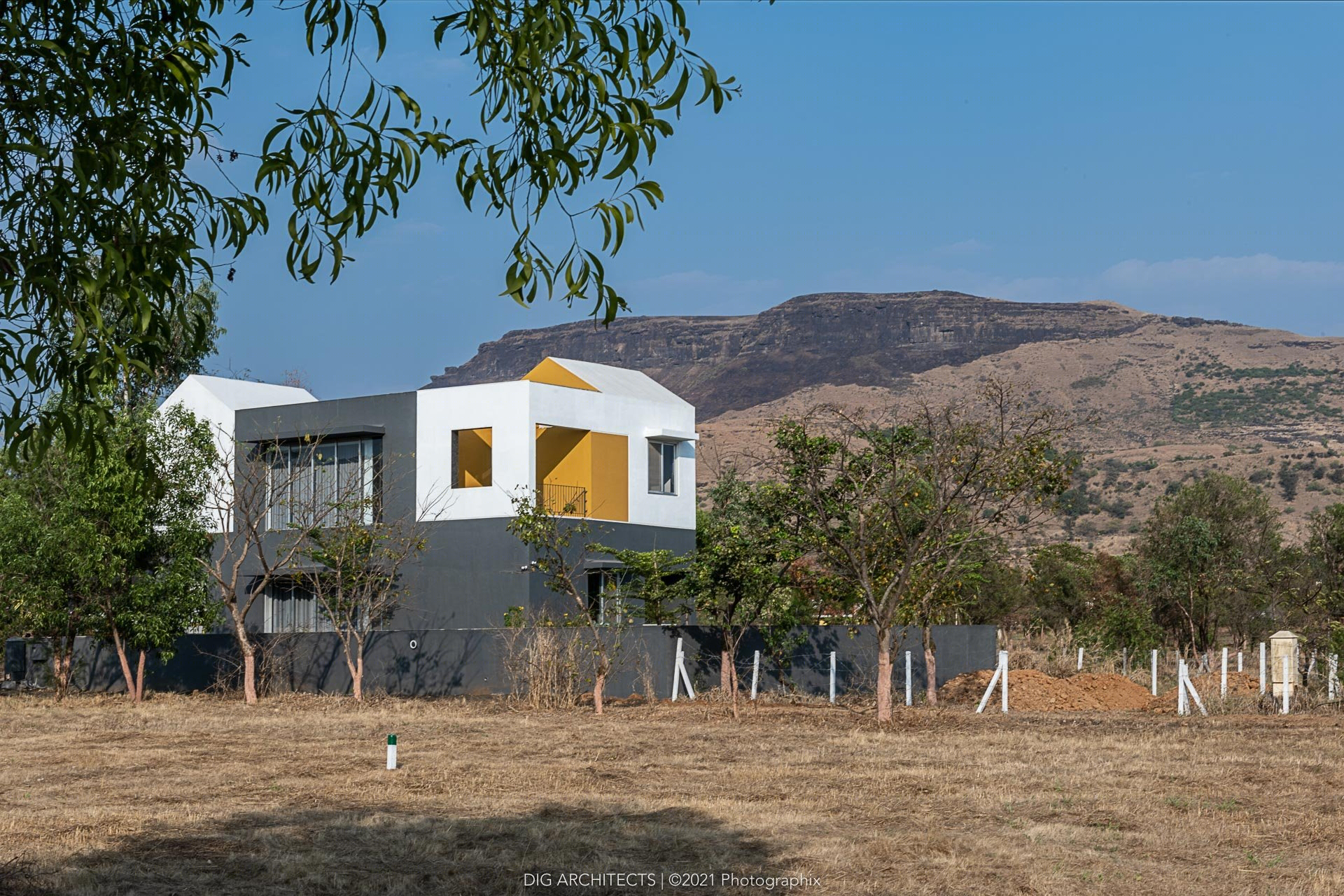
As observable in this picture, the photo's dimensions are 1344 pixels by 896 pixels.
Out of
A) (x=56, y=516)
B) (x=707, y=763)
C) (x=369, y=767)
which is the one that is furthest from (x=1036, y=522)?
(x=56, y=516)

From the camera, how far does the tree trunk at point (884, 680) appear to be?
73.4ft

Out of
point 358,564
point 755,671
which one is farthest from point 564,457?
point 755,671

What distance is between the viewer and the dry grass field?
10336 mm

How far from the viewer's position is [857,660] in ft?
101

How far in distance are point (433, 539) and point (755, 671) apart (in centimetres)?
827

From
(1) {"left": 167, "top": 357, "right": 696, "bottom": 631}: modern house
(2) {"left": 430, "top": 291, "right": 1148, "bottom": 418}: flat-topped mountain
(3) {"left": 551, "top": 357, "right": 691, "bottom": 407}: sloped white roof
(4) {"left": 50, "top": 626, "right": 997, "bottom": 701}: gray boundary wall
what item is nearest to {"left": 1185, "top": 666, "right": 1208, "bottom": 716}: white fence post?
(4) {"left": 50, "top": 626, "right": 997, "bottom": 701}: gray boundary wall

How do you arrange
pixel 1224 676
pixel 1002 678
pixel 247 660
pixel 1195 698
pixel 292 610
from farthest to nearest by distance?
pixel 292 610 < pixel 247 660 < pixel 1224 676 < pixel 1002 678 < pixel 1195 698

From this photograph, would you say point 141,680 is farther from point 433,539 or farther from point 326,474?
point 433,539

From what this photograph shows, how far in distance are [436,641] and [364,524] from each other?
10.5 feet

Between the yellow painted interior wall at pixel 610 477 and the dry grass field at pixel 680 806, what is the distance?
10.9 meters

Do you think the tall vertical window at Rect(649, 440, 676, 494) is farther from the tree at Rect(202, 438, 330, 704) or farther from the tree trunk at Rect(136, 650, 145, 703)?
the tree trunk at Rect(136, 650, 145, 703)

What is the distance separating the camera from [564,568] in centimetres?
2634

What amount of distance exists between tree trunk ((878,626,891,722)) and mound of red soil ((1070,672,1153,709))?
6.98 meters

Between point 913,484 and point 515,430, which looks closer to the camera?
point 913,484
